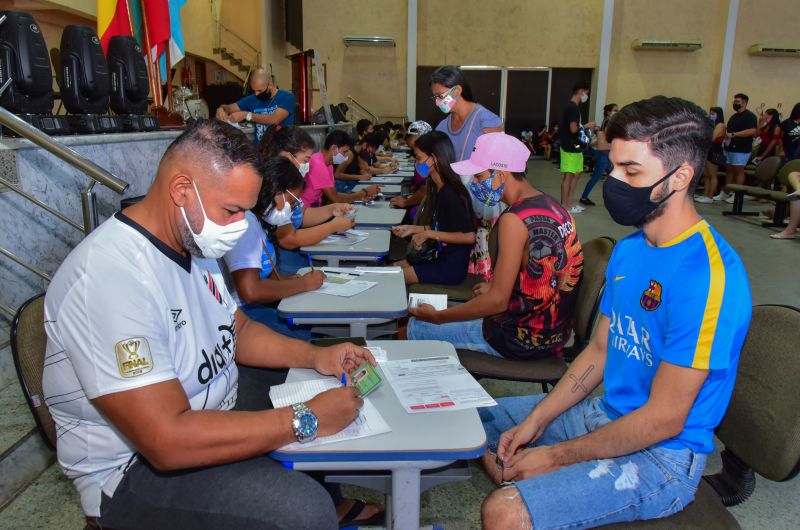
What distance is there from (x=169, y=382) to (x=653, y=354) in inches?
42.3

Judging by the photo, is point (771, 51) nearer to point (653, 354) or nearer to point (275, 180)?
point (275, 180)

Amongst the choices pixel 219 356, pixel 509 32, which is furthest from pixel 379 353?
pixel 509 32

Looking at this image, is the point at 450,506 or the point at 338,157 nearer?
the point at 450,506

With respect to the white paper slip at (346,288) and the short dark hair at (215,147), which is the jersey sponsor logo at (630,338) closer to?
the short dark hair at (215,147)

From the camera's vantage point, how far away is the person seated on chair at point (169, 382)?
1118mm

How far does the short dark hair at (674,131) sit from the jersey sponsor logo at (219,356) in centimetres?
113

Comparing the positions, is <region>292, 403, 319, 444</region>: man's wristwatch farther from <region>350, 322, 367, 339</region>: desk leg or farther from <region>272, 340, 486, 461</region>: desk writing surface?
<region>350, 322, 367, 339</region>: desk leg

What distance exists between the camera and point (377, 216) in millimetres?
4422

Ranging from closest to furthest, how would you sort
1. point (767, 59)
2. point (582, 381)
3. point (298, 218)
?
1. point (582, 381)
2. point (298, 218)
3. point (767, 59)

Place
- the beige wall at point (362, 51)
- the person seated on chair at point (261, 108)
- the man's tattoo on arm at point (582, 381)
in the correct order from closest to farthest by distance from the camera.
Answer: the man's tattoo on arm at point (582, 381), the person seated on chair at point (261, 108), the beige wall at point (362, 51)

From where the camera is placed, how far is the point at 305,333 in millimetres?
2590

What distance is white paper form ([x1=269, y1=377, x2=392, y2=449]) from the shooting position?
4.02 feet

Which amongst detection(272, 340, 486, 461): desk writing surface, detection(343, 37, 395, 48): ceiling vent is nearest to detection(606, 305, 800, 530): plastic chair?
detection(272, 340, 486, 461): desk writing surface

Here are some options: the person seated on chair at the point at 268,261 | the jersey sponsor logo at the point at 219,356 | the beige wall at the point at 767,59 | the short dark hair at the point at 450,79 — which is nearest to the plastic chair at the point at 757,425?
the jersey sponsor logo at the point at 219,356
